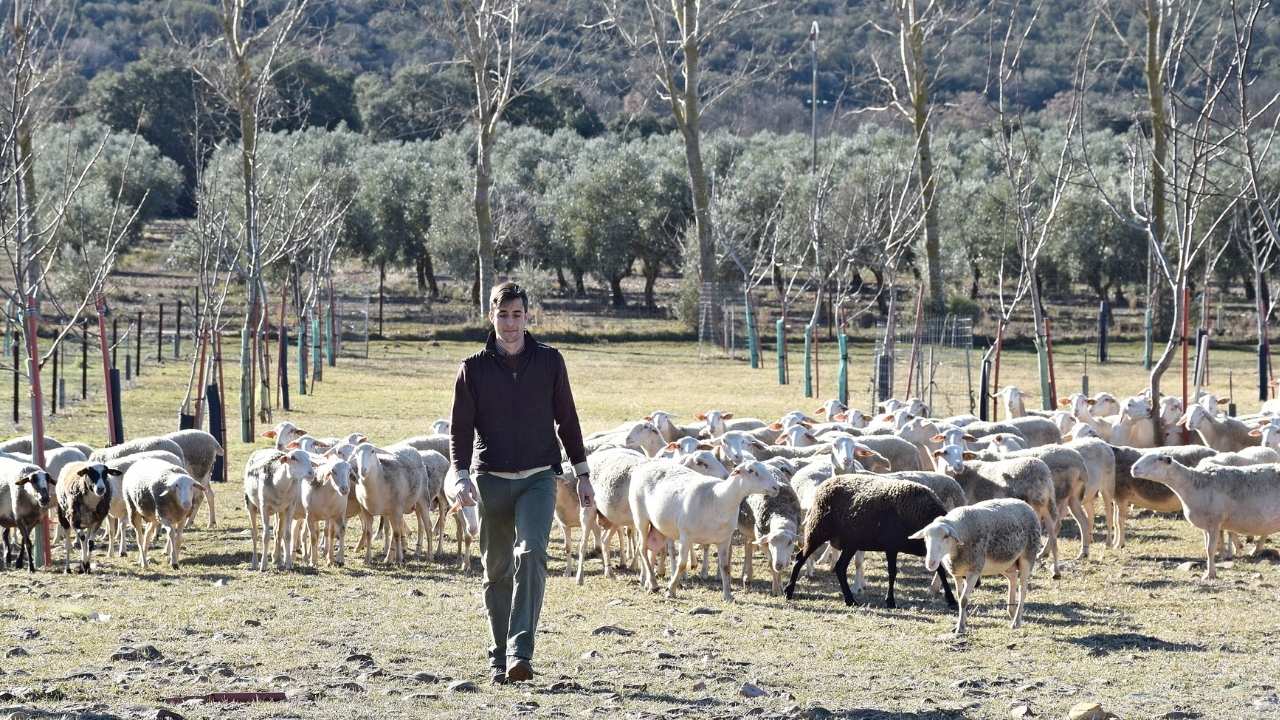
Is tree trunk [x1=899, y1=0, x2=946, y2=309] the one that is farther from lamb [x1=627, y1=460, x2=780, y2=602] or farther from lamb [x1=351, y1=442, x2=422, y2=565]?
lamb [x1=627, y1=460, x2=780, y2=602]

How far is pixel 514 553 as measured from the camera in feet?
28.8

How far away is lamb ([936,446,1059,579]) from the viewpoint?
13.9 metres

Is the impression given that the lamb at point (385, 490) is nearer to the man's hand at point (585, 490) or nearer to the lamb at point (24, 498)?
the lamb at point (24, 498)

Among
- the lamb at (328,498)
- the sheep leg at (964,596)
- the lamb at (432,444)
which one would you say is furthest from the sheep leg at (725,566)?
the lamb at (432,444)

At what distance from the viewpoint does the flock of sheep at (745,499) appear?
1233cm

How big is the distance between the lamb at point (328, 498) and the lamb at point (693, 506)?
2750 millimetres

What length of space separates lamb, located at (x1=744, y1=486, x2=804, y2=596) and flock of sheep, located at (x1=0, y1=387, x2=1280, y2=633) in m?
0.02

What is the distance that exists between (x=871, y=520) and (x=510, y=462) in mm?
4439

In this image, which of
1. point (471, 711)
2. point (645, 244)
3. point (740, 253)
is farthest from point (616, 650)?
point (645, 244)

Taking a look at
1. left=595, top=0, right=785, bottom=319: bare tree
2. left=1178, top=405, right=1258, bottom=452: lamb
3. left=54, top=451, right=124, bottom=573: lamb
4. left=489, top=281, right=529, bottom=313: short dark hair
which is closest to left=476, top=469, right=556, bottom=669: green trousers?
left=489, top=281, right=529, bottom=313: short dark hair

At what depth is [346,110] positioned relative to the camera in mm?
97000

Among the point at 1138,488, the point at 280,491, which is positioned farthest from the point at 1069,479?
the point at 280,491

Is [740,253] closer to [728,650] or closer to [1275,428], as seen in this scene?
[1275,428]

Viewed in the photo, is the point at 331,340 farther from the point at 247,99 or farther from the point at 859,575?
the point at 859,575
